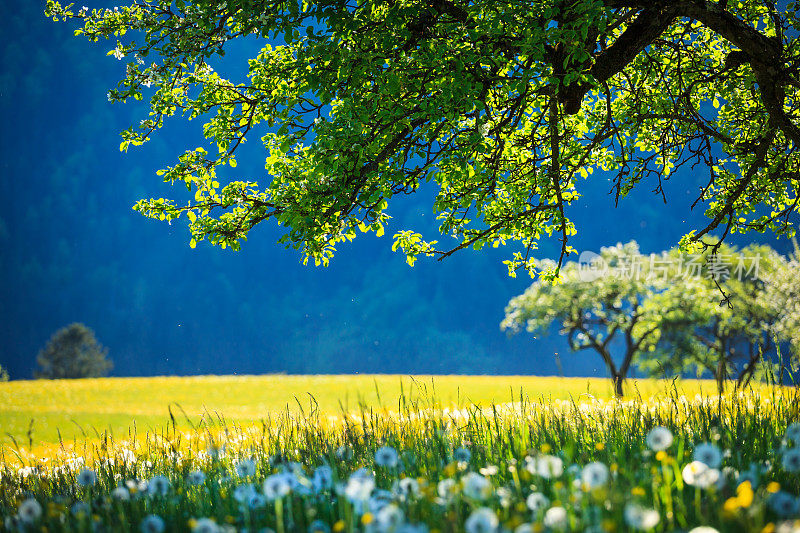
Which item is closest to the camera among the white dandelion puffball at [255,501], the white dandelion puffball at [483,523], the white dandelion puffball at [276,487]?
the white dandelion puffball at [483,523]

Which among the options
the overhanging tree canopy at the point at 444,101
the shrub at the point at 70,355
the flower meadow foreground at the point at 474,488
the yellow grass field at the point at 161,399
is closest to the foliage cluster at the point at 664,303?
the yellow grass field at the point at 161,399

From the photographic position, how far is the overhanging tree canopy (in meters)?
7.29

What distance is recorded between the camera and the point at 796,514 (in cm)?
291

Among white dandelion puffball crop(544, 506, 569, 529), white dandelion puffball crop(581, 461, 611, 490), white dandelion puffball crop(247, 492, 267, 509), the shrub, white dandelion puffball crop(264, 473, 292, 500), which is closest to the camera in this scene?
white dandelion puffball crop(544, 506, 569, 529)

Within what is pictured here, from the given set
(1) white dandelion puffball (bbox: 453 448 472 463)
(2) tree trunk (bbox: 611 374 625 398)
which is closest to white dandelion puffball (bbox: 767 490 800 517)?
(1) white dandelion puffball (bbox: 453 448 472 463)

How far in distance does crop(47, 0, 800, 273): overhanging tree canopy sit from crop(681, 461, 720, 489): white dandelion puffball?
512 centimetres

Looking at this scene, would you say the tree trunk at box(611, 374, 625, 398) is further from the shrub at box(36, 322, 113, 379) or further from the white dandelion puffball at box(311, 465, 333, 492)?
the shrub at box(36, 322, 113, 379)

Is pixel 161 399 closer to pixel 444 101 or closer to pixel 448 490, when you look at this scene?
pixel 444 101

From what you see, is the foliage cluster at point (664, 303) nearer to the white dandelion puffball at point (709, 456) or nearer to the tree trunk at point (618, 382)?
the tree trunk at point (618, 382)

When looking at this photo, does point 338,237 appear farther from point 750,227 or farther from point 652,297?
point 652,297

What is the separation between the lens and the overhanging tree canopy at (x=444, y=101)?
729 centimetres

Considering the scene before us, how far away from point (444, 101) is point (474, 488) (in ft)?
17.7

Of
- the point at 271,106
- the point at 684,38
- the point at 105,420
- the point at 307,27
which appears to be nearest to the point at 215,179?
the point at 271,106

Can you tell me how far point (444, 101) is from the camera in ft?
23.2
